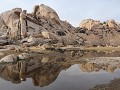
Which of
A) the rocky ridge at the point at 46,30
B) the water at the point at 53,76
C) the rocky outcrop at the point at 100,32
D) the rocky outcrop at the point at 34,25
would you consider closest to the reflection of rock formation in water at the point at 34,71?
the water at the point at 53,76

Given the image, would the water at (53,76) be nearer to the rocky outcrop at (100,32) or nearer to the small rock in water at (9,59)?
the small rock in water at (9,59)

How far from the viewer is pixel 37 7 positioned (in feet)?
399

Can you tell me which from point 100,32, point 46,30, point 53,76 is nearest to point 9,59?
point 53,76

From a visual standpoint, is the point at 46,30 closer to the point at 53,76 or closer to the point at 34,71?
the point at 34,71

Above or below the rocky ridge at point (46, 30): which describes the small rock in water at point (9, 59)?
below

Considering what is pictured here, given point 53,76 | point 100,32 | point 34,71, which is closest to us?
point 53,76

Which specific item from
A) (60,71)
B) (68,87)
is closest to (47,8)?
(60,71)

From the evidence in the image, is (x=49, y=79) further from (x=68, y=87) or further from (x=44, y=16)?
(x=44, y=16)

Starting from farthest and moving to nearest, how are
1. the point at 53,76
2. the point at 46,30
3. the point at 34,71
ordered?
1. the point at 46,30
2. the point at 34,71
3. the point at 53,76

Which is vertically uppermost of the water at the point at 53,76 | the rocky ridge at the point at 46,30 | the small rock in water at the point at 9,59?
the rocky ridge at the point at 46,30

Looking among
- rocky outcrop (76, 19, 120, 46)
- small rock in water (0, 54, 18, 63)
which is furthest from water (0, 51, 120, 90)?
rocky outcrop (76, 19, 120, 46)

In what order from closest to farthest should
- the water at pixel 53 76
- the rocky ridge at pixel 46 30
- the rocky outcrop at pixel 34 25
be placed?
the water at pixel 53 76, the rocky ridge at pixel 46 30, the rocky outcrop at pixel 34 25

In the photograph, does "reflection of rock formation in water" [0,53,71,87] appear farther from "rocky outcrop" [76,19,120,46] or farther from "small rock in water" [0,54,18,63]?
"rocky outcrop" [76,19,120,46]

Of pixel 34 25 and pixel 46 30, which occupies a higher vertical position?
pixel 34 25
